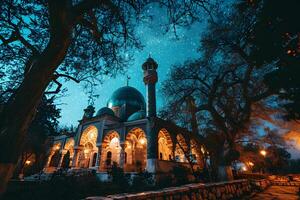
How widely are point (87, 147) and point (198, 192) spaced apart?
2276 centimetres

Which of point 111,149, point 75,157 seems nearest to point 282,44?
point 111,149

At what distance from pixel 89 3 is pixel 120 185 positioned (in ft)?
36.4

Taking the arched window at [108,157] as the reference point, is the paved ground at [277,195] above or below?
below

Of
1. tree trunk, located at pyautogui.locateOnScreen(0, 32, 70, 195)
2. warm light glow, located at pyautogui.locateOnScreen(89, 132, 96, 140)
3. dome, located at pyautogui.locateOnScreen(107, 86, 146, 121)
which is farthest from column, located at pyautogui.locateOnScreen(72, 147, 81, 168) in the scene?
tree trunk, located at pyautogui.locateOnScreen(0, 32, 70, 195)

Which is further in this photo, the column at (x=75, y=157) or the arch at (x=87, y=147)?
the arch at (x=87, y=147)

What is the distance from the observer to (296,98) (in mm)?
3746

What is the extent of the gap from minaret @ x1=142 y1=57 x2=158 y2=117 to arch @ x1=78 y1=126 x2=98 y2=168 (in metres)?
9.44

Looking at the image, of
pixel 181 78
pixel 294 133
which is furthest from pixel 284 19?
pixel 294 133

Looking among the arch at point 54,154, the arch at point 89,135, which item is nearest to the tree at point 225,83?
the arch at point 89,135

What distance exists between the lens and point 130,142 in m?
22.3

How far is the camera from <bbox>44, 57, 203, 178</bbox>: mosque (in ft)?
58.3

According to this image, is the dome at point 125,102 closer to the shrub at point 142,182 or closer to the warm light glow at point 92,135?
the warm light glow at point 92,135

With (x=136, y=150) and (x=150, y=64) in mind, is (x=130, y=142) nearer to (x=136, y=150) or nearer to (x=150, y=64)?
(x=136, y=150)

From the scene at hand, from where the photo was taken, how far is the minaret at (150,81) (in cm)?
2081
